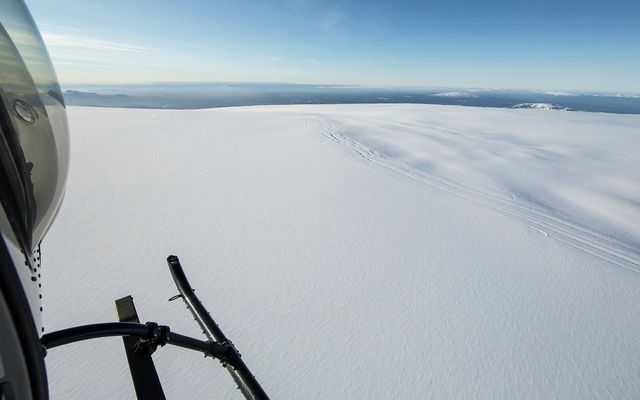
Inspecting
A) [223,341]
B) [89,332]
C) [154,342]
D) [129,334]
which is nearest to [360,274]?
[223,341]

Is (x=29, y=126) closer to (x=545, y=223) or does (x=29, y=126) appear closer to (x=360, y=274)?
(x=360, y=274)

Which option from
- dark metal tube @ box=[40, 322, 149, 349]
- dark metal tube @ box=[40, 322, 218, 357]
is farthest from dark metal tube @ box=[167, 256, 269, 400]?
dark metal tube @ box=[40, 322, 149, 349]

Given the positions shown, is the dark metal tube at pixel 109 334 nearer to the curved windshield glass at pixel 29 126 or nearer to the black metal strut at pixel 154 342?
the black metal strut at pixel 154 342

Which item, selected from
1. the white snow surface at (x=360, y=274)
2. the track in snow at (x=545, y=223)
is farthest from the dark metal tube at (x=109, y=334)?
the track in snow at (x=545, y=223)

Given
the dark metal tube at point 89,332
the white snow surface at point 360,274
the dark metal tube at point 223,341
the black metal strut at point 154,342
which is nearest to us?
the dark metal tube at point 89,332

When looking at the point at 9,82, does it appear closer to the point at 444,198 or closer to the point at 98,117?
the point at 444,198
